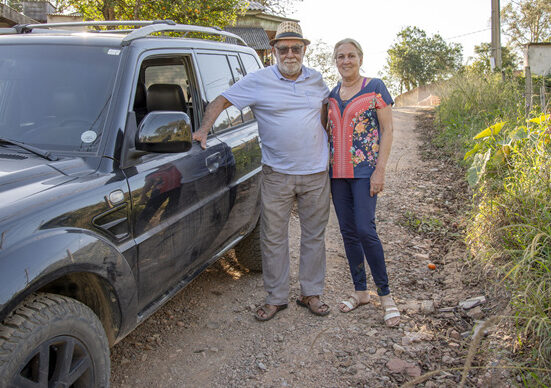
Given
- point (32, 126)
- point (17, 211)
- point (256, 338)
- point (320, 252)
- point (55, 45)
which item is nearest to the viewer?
point (17, 211)

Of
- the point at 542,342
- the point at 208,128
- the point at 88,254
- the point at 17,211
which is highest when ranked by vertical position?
the point at 208,128

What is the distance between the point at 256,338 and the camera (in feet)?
11.5

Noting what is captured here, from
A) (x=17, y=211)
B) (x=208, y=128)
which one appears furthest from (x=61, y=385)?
(x=208, y=128)

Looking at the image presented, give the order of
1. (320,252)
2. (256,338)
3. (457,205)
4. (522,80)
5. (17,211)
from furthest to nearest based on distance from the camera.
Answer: (522,80) → (457,205) → (320,252) → (256,338) → (17,211)

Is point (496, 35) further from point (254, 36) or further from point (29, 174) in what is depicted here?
point (29, 174)

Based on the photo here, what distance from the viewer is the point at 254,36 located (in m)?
23.7

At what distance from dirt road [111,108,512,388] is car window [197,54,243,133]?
1438 mm

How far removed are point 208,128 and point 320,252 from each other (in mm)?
1320

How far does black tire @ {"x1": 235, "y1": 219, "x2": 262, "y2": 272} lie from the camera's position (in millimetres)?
4398

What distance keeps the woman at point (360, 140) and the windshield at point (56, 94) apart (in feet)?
5.26

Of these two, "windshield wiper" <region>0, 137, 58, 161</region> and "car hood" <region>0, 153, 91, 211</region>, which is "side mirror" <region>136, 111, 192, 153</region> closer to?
"car hood" <region>0, 153, 91, 211</region>

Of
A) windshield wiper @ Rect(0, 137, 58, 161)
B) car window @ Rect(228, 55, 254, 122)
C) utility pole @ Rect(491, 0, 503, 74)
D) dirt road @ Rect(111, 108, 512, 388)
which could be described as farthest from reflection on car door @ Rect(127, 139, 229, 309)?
utility pole @ Rect(491, 0, 503, 74)

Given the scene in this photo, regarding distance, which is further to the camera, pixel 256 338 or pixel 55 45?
pixel 256 338

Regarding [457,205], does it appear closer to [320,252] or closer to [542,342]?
[320,252]
